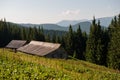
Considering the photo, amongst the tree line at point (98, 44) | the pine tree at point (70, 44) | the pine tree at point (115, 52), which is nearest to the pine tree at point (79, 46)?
the tree line at point (98, 44)

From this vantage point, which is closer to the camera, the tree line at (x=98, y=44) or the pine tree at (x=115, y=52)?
the pine tree at (x=115, y=52)

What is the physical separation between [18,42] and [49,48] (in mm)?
26026

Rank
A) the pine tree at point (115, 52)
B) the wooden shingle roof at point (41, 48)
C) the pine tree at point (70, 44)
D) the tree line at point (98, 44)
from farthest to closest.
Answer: the pine tree at point (70, 44) → the tree line at point (98, 44) → the pine tree at point (115, 52) → the wooden shingle roof at point (41, 48)

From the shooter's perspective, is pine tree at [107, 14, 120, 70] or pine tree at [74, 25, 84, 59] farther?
pine tree at [74, 25, 84, 59]

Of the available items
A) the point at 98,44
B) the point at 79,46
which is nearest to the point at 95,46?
the point at 98,44

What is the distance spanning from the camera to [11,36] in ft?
344

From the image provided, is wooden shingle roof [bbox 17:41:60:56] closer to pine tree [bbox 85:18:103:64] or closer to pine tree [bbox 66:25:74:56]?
pine tree [bbox 85:18:103:64]

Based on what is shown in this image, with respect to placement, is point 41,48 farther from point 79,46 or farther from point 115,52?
point 79,46

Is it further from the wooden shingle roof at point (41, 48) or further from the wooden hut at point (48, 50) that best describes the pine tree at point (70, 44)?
the wooden hut at point (48, 50)

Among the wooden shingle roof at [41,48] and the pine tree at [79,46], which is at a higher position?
the wooden shingle roof at [41,48]

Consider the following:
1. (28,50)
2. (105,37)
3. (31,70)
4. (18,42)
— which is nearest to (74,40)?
(105,37)

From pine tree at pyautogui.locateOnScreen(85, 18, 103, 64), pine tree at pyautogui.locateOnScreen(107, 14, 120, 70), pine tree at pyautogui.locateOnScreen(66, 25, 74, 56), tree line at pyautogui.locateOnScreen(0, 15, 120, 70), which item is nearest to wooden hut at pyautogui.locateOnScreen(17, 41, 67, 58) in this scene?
pine tree at pyautogui.locateOnScreen(107, 14, 120, 70)

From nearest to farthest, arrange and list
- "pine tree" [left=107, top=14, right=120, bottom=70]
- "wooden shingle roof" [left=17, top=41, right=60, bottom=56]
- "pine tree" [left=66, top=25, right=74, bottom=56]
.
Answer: "wooden shingle roof" [left=17, top=41, right=60, bottom=56] < "pine tree" [left=107, top=14, right=120, bottom=70] < "pine tree" [left=66, top=25, right=74, bottom=56]

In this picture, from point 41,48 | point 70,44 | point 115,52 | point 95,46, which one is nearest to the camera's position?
point 41,48
